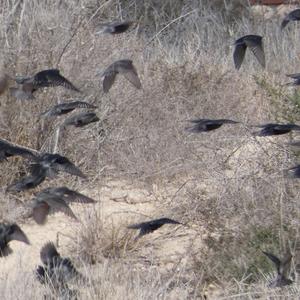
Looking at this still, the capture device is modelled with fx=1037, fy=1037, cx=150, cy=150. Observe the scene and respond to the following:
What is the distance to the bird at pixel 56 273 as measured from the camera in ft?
16.0

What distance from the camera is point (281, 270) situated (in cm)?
479

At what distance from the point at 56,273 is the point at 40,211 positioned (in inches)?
23.6

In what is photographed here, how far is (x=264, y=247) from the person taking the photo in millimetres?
5504

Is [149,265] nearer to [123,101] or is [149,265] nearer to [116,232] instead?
[116,232]

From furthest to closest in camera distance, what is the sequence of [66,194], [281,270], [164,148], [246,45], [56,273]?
[164,148], [246,45], [56,273], [281,270], [66,194]

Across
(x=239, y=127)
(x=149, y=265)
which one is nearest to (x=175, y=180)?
(x=239, y=127)

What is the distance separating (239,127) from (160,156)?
0.68 meters

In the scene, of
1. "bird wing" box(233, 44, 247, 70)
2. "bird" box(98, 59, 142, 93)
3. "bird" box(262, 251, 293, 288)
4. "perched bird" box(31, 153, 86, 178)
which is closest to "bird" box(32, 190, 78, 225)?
"perched bird" box(31, 153, 86, 178)

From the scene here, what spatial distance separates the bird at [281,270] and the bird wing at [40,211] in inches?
43.0

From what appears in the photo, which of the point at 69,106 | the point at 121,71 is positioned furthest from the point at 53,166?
the point at 121,71

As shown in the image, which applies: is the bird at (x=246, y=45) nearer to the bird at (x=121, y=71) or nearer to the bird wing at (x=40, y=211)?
the bird at (x=121, y=71)

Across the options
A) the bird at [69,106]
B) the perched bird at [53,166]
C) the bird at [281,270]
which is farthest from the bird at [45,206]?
the bird at [281,270]

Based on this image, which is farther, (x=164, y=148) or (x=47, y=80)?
(x=164, y=148)

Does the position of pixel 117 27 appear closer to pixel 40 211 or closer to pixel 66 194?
pixel 66 194
